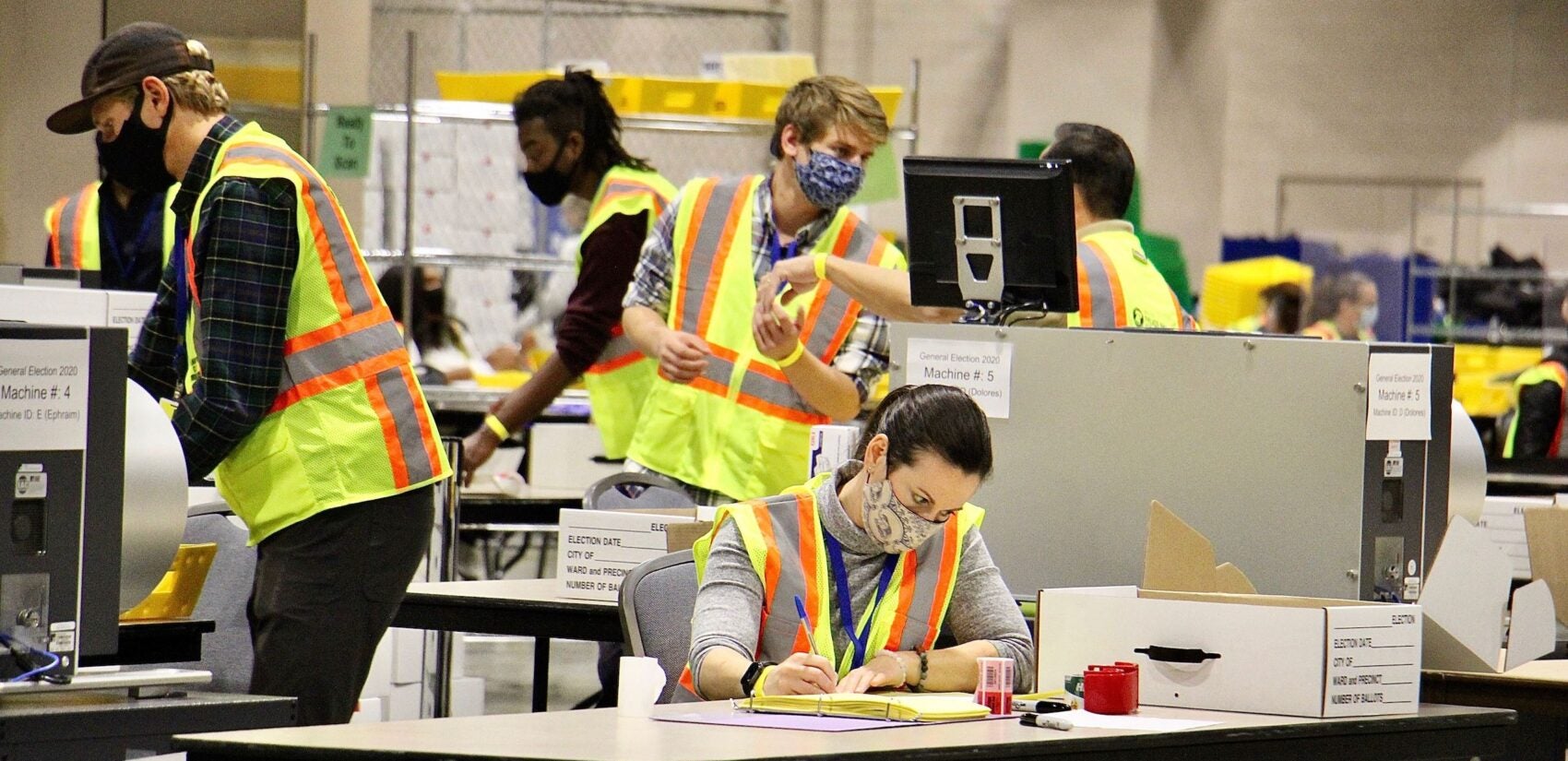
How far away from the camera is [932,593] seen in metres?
3.02

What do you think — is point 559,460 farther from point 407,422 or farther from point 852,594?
point 852,594

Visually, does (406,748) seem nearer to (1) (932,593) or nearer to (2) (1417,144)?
(1) (932,593)

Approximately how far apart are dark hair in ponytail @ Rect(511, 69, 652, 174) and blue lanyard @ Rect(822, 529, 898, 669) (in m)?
2.05

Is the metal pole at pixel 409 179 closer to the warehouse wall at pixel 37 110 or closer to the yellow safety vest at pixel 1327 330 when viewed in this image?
the warehouse wall at pixel 37 110

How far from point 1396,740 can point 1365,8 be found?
13.0 meters

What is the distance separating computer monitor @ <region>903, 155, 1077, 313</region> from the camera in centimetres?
342

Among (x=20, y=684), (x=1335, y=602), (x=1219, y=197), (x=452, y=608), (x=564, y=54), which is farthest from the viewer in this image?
(x=1219, y=197)

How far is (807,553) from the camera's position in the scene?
297 centimetres

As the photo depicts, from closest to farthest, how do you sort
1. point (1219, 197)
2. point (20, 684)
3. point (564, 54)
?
1. point (20, 684)
2. point (564, 54)
3. point (1219, 197)

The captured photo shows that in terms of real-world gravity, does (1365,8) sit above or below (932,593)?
above

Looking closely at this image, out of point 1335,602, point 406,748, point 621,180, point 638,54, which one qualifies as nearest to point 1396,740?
point 1335,602

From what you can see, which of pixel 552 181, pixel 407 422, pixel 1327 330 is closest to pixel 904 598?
pixel 407 422

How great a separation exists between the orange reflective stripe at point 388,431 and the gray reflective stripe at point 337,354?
0.04 metres

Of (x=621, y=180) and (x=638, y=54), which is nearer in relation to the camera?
(x=621, y=180)
